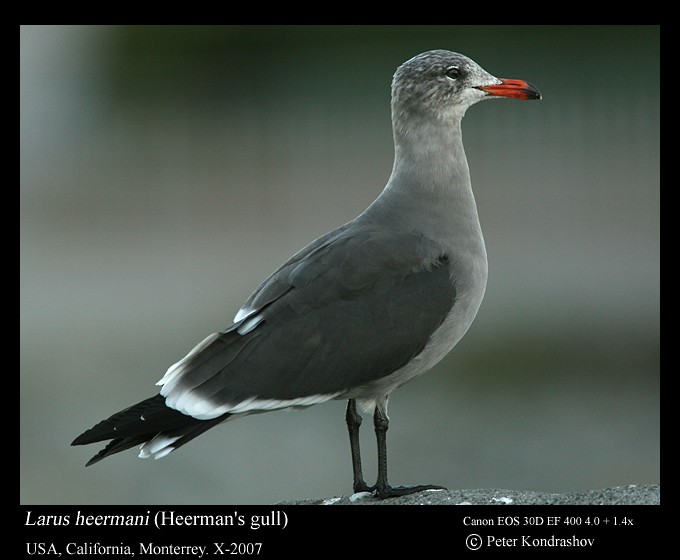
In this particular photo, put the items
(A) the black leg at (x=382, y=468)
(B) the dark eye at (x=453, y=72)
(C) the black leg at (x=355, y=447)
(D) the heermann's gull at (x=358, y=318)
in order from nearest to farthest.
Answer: (D) the heermann's gull at (x=358, y=318), (A) the black leg at (x=382, y=468), (C) the black leg at (x=355, y=447), (B) the dark eye at (x=453, y=72)

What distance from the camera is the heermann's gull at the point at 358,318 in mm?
6027

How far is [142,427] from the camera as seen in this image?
5844 mm

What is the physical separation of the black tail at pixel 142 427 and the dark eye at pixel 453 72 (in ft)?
7.68

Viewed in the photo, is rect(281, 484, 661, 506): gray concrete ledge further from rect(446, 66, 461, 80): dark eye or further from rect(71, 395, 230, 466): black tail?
rect(446, 66, 461, 80): dark eye

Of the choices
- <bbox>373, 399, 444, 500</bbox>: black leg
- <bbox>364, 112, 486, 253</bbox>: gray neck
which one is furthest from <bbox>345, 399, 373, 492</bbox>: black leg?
<bbox>364, 112, 486, 253</bbox>: gray neck

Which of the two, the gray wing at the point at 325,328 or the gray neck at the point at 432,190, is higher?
the gray neck at the point at 432,190

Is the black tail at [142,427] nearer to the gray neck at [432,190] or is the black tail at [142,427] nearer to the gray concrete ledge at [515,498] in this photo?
the gray concrete ledge at [515,498]

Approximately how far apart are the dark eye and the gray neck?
0.24m

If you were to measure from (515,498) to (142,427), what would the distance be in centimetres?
197

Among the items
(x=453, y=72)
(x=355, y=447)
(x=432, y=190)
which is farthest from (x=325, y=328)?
(x=453, y=72)

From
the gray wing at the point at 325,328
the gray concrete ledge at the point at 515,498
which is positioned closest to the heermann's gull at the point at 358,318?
the gray wing at the point at 325,328

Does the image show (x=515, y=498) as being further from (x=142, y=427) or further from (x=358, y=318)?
(x=142, y=427)

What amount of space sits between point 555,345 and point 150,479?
20.5ft

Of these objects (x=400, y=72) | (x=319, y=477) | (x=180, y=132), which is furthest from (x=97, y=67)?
(x=400, y=72)
